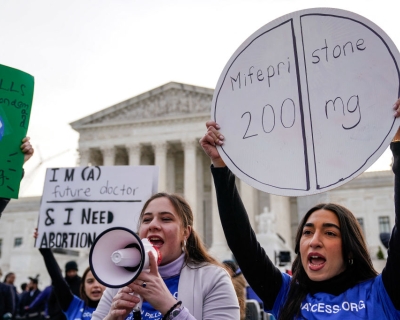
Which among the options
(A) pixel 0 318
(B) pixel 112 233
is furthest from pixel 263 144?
(A) pixel 0 318

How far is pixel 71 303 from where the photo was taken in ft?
15.7

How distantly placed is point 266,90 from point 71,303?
3.30 m

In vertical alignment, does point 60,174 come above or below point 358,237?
above

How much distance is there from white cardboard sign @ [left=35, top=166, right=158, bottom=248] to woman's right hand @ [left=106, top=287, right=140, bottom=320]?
134 inches

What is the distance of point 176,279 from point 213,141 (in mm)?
754

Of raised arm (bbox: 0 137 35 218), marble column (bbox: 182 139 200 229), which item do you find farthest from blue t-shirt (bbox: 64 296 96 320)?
marble column (bbox: 182 139 200 229)

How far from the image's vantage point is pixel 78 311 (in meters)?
4.57

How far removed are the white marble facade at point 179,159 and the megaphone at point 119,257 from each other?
36.4 meters

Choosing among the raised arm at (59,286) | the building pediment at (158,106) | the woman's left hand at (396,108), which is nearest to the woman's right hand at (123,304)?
the woman's left hand at (396,108)

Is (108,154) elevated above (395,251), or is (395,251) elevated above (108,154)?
(108,154)

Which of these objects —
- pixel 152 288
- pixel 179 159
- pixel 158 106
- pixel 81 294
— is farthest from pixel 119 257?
pixel 179 159

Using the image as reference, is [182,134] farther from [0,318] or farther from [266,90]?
[266,90]

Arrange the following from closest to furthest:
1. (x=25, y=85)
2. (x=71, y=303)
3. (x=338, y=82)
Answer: (x=338, y=82)
(x=25, y=85)
(x=71, y=303)

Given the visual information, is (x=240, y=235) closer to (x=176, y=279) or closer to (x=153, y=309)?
(x=176, y=279)
